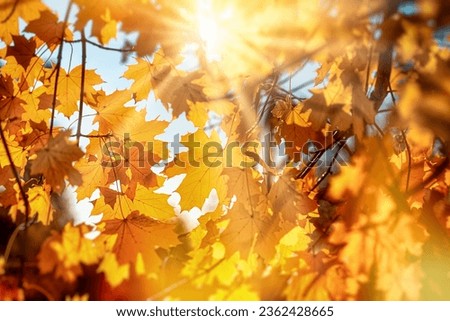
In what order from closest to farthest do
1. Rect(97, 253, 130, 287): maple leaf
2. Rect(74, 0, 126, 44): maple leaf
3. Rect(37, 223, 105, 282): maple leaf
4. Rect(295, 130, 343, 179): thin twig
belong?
1. Rect(74, 0, 126, 44): maple leaf
2. Rect(37, 223, 105, 282): maple leaf
3. Rect(97, 253, 130, 287): maple leaf
4. Rect(295, 130, 343, 179): thin twig

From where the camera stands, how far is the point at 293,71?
1.18 meters

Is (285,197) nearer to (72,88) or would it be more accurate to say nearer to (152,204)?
(152,204)

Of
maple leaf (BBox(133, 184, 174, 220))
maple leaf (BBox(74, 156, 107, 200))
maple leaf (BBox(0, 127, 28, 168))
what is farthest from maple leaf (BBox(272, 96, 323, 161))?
maple leaf (BBox(0, 127, 28, 168))

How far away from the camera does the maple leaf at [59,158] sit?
0.92 meters

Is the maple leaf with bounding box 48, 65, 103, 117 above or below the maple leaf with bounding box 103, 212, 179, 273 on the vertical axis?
above

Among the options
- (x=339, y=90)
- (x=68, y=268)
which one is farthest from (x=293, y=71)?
(x=68, y=268)

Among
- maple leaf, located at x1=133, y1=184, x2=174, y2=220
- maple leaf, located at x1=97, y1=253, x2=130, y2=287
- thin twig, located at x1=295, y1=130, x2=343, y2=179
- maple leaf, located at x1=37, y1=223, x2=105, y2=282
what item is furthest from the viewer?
thin twig, located at x1=295, y1=130, x2=343, y2=179

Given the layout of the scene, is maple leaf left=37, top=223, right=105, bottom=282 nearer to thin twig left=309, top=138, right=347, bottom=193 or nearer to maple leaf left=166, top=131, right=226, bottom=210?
maple leaf left=166, top=131, right=226, bottom=210

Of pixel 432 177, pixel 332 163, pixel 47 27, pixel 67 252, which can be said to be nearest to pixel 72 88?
pixel 47 27

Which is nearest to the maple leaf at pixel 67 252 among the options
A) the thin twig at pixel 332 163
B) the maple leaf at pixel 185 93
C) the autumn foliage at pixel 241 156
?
the autumn foliage at pixel 241 156

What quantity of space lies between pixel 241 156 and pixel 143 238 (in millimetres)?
361

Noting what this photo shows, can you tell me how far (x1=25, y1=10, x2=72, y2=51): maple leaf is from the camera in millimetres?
1029

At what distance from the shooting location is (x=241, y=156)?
45.4 inches

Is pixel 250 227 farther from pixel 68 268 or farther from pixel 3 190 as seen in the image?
pixel 3 190
